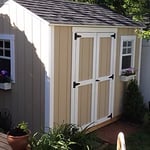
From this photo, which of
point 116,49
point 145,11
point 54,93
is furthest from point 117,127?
point 145,11

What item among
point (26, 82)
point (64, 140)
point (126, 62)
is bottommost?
point (64, 140)

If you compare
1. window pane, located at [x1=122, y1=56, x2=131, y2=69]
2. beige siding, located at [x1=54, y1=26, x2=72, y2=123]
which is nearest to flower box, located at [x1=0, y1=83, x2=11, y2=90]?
beige siding, located at [x1=54, y1=26, x2=72, y2=123]

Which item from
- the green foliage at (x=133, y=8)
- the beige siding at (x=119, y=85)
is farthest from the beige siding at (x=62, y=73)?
the green foliage at (x=133, y=8)

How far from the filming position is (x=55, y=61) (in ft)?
19.2

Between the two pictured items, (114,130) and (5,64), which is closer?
(5,64)

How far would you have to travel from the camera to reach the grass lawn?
6.37m

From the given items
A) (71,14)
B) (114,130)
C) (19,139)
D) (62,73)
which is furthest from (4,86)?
(114,130)

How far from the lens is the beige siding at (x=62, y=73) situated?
5.89m

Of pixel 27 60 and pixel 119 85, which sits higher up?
pixel 27 60

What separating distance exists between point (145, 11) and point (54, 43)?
4973 millimetres

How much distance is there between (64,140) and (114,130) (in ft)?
8.63

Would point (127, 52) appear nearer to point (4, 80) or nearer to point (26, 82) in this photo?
point (26, 82)

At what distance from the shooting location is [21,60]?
620cm

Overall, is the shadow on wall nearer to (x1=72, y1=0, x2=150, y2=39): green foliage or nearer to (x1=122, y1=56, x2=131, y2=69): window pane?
(x1=122, y1=56, x2=131, y2=69): window pane
